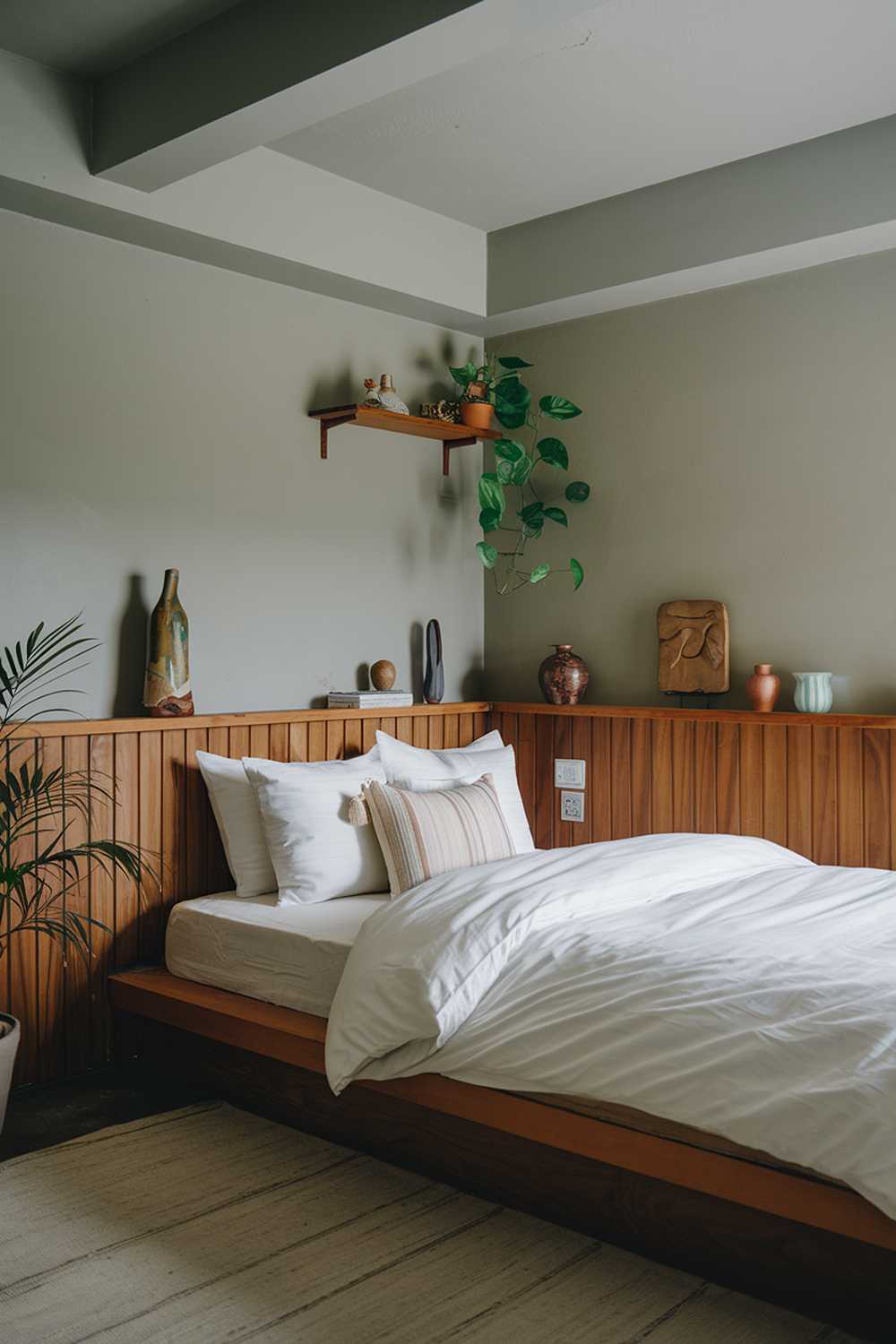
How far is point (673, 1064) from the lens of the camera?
7.36ft

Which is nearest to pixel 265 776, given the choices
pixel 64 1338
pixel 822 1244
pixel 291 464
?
pixel 291 464

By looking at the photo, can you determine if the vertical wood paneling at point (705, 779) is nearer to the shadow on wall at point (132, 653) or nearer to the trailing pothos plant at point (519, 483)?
the trailing pothos plant at point (519, 483)

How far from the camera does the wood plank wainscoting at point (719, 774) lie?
3713mm

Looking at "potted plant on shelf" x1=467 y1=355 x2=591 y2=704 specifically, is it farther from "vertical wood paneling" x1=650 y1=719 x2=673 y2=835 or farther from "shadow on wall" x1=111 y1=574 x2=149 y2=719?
"shadow on wall" x1=111 y1=574 x2=149 y2=719

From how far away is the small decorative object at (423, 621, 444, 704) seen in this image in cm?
445

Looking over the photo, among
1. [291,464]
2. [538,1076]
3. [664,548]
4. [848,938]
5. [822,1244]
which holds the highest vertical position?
[291,464]

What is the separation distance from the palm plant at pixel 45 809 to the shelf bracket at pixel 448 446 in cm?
171

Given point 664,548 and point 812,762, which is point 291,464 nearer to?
point 664,548

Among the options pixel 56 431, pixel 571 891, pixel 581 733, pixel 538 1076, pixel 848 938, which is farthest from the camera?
pixel 581 733

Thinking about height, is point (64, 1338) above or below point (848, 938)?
below

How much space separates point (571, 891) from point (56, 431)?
1974 millimetres

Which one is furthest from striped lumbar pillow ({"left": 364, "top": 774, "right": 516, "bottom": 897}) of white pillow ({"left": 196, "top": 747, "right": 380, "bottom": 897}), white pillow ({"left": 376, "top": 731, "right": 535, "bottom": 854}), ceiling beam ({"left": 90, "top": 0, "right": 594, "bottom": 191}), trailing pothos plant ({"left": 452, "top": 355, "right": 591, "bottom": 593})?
ceiling beam ({"left": 90, "top": 0, "right": 594, "bottom": 191})

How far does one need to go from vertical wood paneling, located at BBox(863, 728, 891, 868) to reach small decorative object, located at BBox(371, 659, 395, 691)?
63.9 inches

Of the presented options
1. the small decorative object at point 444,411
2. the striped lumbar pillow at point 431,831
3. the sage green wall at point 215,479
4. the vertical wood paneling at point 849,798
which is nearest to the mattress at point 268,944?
the striped lumbar pillow at point 431,831
